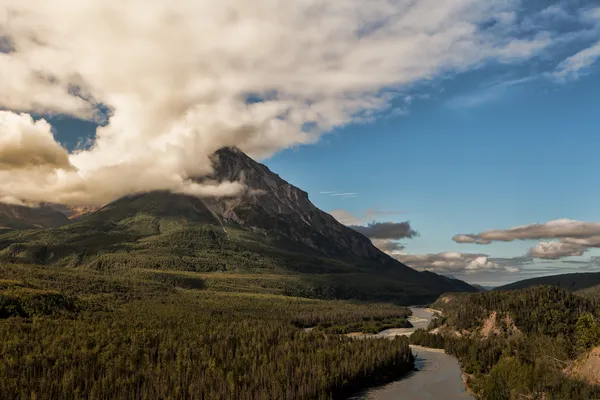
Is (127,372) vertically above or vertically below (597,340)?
below

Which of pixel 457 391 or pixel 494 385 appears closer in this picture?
pixel 494 385

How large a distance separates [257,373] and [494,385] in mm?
81835

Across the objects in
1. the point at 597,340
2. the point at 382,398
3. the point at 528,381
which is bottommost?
the point at 382,398

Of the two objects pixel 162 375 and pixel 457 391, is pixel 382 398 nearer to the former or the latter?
pixel 457 391

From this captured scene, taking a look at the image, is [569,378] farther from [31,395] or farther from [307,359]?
[31,395]

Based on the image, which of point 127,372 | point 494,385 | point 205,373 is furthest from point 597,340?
point 127,372

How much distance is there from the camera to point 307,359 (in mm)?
191125

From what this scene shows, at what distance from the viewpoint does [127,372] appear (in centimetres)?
16475

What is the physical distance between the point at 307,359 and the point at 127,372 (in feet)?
224

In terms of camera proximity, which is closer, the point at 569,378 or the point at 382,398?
the point at 569,378

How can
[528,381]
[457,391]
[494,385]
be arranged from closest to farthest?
[528,381]
[494,385]
[457,391]

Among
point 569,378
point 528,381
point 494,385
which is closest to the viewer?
point 569,378

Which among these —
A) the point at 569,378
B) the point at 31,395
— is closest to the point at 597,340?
the point at 569,378

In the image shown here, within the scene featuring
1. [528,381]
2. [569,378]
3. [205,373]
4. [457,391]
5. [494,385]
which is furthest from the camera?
[457,391]
